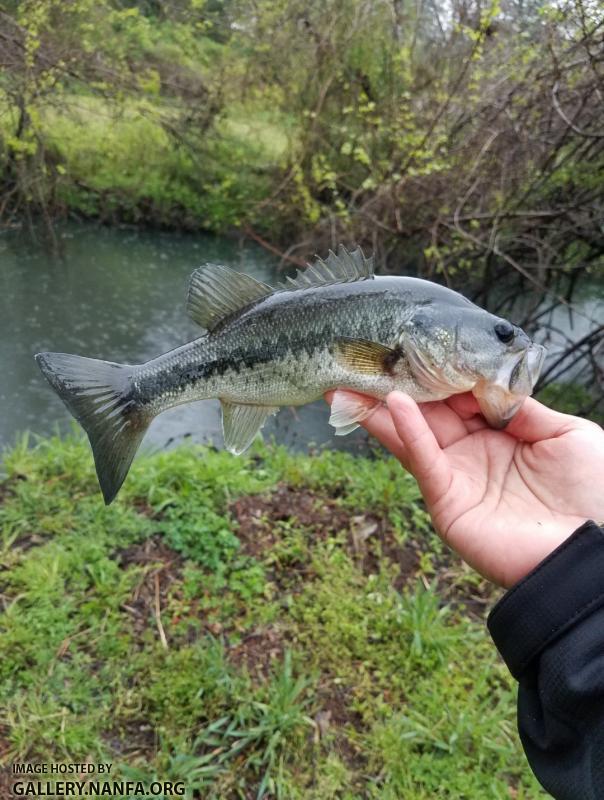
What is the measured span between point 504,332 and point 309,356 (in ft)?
2.54

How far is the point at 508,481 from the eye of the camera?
240 centimetres

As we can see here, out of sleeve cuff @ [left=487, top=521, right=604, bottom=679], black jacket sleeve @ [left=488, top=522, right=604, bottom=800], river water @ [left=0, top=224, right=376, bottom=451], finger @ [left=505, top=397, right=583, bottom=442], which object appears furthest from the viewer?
river water @ [left=0, top=224, right=376, bottom=451]

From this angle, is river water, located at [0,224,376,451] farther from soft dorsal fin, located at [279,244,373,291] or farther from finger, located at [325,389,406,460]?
soft dorsal fin, located at [279,244,373,291]

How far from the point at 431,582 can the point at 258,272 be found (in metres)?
9.39

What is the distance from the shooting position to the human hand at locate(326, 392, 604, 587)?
2076 millimetres

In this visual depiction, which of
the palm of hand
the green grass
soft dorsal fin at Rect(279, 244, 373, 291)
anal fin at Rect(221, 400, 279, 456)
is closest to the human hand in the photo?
the palm of hand

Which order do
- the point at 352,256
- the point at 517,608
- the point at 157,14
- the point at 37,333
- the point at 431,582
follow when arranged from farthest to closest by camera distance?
the point at 157,14
the point at 37,333
the point at 431,582
the point at 352,256
the point at 517,608

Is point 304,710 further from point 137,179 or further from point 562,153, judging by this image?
point 137,179

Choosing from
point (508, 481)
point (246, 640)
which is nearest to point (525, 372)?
point (508, 481)

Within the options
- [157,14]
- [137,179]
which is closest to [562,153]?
[157,14]

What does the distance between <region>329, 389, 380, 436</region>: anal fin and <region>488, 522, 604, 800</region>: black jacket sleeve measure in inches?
37.2

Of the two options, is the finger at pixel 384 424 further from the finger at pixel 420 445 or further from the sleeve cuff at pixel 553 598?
the sleeve cuff at pixel 553 598

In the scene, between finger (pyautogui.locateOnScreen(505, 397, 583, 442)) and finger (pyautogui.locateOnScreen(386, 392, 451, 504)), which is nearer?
finger (pyautogui.locateOnScreen(386, 392, 451, 504))

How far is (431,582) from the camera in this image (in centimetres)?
455
